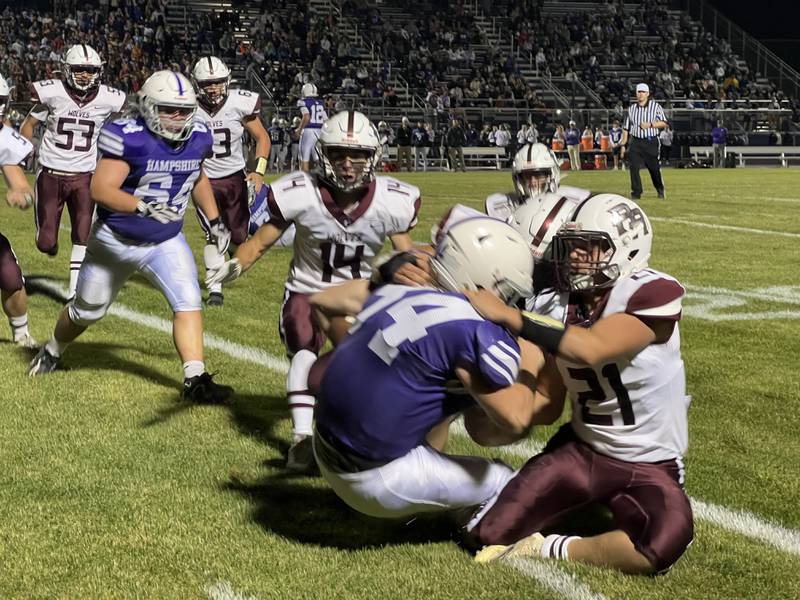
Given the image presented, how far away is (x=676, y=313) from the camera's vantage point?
3.23 meters

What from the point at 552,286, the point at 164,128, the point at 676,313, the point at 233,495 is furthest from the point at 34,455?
the point at 676,313

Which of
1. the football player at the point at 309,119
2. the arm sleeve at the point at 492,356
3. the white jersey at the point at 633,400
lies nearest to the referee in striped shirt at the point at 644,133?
the football player at the point at 309,119

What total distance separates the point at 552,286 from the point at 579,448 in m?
0.61

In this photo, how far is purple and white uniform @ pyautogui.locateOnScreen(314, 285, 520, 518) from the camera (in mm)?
2936

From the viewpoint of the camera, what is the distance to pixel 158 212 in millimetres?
5266

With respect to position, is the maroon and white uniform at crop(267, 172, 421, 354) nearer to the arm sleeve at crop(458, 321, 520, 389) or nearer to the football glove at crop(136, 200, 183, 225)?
the football glove at crop(136, 200, 183, 225)

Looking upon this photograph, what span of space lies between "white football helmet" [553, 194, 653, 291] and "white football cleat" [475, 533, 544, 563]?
0.84 meters

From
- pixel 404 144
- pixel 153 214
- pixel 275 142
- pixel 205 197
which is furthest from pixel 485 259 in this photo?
pixel 404 144

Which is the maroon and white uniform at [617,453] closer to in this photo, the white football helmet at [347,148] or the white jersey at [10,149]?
the white football helmet at [347,148]

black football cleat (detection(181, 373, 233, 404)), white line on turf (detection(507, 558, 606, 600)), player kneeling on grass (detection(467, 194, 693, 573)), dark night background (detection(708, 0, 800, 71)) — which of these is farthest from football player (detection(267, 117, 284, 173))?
dark night background (detection(708, 0, 800, 71))

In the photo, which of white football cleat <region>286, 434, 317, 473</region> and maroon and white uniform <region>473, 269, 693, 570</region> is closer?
maroon and white uniform <region>473, 269, 693, 570</region>

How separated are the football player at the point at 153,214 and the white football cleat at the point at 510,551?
2.23 metres

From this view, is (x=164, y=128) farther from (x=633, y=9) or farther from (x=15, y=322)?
(x=633, y=9)

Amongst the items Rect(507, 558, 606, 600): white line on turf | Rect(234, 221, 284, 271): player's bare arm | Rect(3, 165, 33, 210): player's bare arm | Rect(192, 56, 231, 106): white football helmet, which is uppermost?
Rect(192, 56, 231, 106): white football helmet
